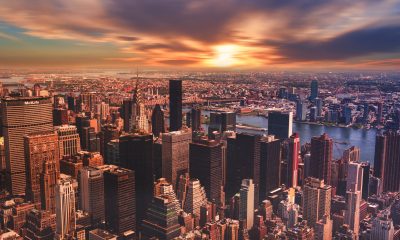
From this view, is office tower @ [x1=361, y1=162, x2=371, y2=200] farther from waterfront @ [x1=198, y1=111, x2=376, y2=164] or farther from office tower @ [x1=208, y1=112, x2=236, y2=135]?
office tower @ [x1=208, y1=112, x2=236, y2=135]

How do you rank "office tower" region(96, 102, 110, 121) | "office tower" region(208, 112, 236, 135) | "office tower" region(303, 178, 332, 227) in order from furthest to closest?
1. "office tower" region(208, 112, 236, 135)
2. "office tower" region(96, 102, 110, 121)
3. "office tower" region(303, 178, 332, 227)

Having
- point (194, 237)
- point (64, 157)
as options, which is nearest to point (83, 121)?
point (64, 157)

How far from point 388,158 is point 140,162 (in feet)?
14.4

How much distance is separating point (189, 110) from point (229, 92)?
3.69 ft

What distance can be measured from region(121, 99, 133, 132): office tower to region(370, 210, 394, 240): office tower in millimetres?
4446

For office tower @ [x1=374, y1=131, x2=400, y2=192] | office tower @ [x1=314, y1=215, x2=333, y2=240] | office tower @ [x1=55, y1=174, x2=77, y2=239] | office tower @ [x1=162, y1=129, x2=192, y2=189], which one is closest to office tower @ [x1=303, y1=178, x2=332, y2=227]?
office tower @ [x1=314, y1=215, x2=333, y2=240]

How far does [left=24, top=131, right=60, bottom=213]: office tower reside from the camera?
5641 mm

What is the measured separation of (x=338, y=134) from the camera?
6.87m

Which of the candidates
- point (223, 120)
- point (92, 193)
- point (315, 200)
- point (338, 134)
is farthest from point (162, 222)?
point (338, 134)

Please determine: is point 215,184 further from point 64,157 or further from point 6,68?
point 6,68

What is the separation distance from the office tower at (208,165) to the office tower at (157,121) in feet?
2.27

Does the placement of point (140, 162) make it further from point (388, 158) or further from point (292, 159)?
point (388, 158)

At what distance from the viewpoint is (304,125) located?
7.04m

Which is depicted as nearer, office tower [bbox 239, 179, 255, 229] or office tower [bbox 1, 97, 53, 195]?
office tower [bbox 239, 179, 255, 229]
